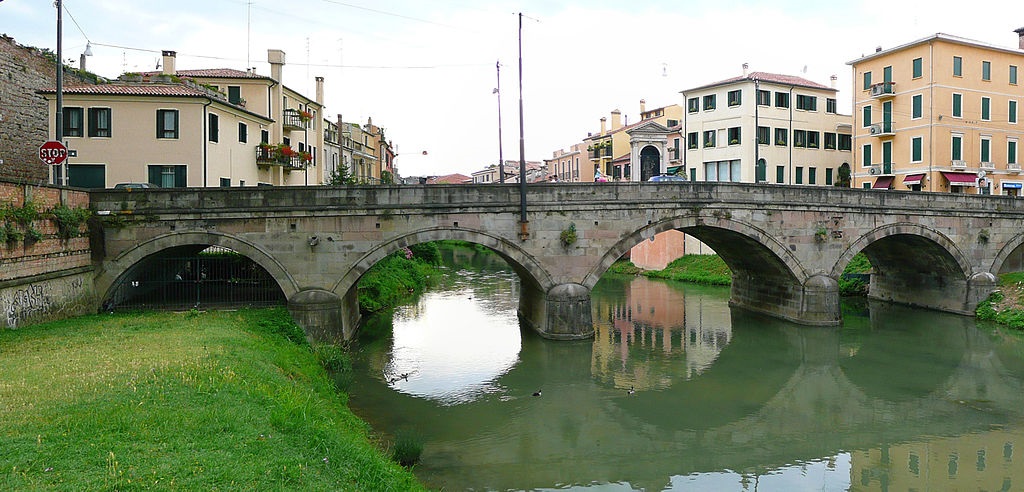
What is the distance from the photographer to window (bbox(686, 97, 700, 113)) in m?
47.1

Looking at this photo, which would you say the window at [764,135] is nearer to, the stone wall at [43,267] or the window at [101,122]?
the window at [101,122]

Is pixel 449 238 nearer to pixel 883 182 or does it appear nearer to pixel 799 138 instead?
pixel 883 182

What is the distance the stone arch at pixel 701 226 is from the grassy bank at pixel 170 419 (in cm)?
1190

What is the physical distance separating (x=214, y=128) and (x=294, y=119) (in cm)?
A: 1190

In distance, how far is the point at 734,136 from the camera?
44.7 metres

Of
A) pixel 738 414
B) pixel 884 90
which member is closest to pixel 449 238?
pixel 738 414

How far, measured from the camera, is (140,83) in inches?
1219

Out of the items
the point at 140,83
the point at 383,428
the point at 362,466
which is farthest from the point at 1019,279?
the point at 140,83

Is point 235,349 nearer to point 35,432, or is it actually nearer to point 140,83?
point 35,432

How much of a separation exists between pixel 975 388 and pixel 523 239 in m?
14.4

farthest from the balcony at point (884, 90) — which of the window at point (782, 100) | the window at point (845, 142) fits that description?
the window at point (845, 142)

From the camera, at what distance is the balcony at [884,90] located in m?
40.4

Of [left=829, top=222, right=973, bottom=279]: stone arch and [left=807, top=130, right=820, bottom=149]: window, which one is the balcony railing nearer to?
[left=829, top=222, right=973, bottom=279]: stone arch

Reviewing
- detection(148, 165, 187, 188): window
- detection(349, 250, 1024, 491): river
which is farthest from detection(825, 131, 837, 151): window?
detection(148, 165, 187, 188): window
